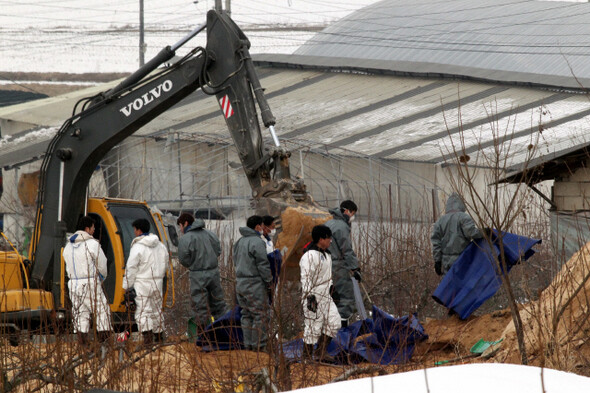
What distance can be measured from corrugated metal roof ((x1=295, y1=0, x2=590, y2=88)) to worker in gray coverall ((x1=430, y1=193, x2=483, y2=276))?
14.2 metres

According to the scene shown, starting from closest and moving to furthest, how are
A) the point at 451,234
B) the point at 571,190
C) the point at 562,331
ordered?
the point at 562,331
the point at 451,234
the point at 571,190

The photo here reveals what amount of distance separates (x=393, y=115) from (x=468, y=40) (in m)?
11.7

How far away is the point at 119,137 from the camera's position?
11391 mm

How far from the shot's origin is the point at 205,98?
2870 cm

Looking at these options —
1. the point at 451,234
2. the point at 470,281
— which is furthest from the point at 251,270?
the point at 451,234

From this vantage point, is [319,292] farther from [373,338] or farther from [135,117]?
[135,117]

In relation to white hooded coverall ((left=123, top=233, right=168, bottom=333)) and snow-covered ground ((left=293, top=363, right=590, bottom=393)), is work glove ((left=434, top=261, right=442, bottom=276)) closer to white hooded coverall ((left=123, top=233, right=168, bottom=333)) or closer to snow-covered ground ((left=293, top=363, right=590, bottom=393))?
white hooded coverall ((left=123, top=233, right=168, bottom=333))

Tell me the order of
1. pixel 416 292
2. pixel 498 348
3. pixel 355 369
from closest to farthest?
pixel 355 369 → pixel 498 348 → pixel 416 292

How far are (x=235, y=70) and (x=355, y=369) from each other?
531cm

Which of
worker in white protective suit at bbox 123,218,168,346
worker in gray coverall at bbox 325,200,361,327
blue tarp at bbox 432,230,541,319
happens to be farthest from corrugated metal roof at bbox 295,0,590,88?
worker in white protective suit at bbox 123,218,168,346

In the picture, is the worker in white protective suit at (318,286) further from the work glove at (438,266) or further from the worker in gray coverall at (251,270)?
the work glove at (438,266)

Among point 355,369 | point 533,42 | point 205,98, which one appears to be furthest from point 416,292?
point 533,42

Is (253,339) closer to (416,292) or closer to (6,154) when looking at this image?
(416,292)

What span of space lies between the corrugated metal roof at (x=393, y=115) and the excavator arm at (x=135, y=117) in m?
7.94
